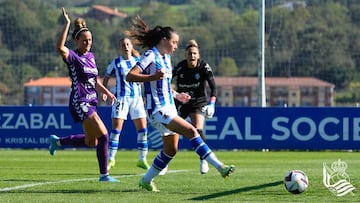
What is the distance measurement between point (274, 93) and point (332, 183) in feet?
103

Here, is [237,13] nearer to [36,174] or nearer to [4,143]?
[4,143]

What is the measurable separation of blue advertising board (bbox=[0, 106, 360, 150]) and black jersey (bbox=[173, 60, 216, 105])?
9.93 metres

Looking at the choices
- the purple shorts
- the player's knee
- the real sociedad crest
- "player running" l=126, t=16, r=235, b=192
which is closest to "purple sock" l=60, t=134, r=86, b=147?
the player's knee

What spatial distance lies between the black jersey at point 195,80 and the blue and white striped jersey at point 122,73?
1427 millimetres

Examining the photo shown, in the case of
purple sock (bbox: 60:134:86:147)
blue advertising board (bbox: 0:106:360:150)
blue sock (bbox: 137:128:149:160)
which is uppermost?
purple sock (bbox: 60:134:86:147)

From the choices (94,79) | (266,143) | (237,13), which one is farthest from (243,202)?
(237,13)

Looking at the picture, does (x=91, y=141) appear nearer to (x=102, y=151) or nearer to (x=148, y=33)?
(x=102, y=151)

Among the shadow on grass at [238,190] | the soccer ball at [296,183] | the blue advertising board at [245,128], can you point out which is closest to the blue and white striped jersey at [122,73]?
the shadow on grass at [238,190]

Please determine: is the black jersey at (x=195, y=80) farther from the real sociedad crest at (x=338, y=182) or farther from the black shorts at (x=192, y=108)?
the real sociedad crest at (x=338, y=182)

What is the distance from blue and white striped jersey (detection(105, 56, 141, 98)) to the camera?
17.6 meters

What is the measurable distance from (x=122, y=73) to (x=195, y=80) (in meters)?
1.82

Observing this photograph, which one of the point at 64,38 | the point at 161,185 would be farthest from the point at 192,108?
the point at 64,38

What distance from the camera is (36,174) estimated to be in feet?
53.2

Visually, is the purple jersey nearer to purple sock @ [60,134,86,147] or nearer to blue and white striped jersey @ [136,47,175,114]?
purple sock @ [60,134,86,147]
